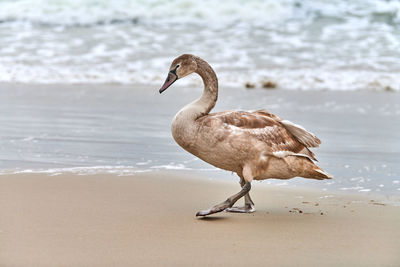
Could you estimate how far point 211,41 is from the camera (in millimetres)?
18062

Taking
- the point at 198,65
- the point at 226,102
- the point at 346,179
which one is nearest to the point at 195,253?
the point at 198,65

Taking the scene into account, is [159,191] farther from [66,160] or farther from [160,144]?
[160,144]

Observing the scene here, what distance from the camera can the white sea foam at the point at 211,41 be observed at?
46.0 feet

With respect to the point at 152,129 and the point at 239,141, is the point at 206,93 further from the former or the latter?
the point at 152,129

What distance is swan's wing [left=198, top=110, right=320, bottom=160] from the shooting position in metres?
4.69

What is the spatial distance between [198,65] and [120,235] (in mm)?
1438

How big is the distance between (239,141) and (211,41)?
44.7 ft

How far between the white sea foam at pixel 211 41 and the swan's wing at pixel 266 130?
826 cm

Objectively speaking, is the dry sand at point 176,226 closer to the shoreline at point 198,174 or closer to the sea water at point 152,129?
the shoreline at point 198,174

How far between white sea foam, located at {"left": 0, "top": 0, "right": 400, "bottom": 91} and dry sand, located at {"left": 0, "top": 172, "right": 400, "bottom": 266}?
7.81 metres

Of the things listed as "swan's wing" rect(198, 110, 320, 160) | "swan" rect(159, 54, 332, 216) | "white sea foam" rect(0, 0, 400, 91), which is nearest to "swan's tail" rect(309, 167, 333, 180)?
"swan" rect(159, 54, 332, 216)

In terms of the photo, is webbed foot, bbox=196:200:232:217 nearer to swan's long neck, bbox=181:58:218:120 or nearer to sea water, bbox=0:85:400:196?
swan's long neck, bbox=181:58:218:120

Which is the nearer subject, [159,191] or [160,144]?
[159,191]

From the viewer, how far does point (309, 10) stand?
2153 centimetres
